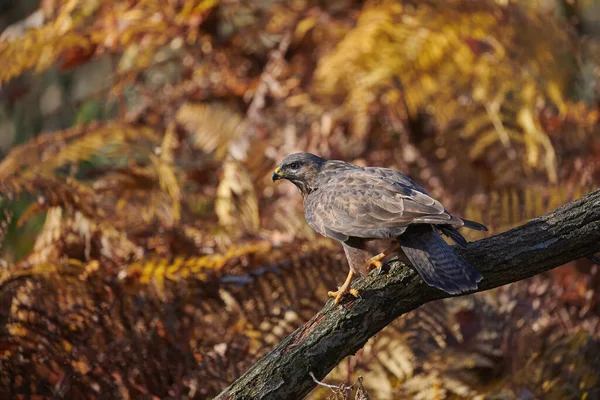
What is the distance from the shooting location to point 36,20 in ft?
18.0

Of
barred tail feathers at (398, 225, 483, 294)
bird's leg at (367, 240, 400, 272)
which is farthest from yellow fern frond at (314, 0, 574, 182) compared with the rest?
barred tail feathers at (398, 225, 483, 294)

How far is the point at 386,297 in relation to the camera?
214 centimetres

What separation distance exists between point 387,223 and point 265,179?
312cm

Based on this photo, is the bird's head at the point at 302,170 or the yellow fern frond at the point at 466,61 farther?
the yellow fern frond at the point at 466,61

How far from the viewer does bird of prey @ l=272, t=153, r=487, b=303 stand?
2.03 metres

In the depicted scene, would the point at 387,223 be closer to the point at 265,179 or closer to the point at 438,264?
the point at 438,264

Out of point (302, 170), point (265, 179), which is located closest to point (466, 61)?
point (265, 179)

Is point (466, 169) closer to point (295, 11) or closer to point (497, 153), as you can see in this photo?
point (497, 153)

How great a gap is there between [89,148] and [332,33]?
7.36 feet

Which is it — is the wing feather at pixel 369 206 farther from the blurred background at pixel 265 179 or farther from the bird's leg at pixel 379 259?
the blurred background at pixel 265 179

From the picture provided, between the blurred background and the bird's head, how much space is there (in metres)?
0.83

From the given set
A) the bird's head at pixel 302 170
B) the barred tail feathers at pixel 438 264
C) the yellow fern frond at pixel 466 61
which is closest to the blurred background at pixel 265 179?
the yellow fern frond at pixel 466 61

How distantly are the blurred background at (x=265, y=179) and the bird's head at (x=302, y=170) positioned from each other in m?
0.83

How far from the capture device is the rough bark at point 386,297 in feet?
6.83
